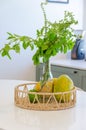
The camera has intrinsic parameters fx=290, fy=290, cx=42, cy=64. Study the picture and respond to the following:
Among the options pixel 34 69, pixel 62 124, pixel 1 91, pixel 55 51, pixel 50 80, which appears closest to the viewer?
pixel 62 124

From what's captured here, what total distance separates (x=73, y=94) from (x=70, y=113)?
0.41ft

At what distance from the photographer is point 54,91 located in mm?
1435

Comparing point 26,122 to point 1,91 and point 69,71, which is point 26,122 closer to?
point 1,91

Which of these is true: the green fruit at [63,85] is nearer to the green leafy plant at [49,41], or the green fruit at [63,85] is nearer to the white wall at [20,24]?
the green leafy plant at [49,41]

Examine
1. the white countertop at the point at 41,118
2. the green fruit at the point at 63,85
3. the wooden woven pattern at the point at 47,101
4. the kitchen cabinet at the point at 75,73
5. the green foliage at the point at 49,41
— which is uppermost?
the green foliage at the point at 49,41

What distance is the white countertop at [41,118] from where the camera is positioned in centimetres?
117

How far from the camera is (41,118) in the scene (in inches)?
50.3

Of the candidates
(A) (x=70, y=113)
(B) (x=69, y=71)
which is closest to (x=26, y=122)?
(A) (x=70, y=113)

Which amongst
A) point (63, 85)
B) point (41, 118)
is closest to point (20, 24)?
point (63, 85)

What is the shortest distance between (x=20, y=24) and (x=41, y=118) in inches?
83.1

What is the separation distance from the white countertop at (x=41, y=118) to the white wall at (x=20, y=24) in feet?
5.51

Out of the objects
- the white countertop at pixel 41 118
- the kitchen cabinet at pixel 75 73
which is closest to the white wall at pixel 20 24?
the kitchen cabinet at pixel 75 73

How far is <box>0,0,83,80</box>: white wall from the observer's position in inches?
123

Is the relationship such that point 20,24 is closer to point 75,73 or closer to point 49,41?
point 75,73
